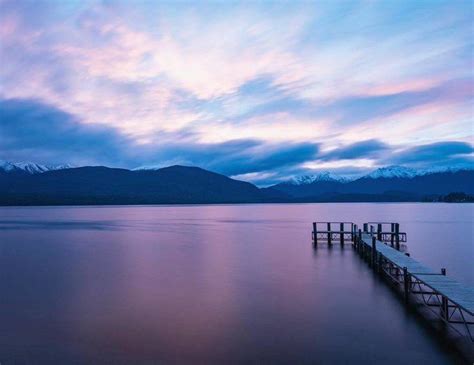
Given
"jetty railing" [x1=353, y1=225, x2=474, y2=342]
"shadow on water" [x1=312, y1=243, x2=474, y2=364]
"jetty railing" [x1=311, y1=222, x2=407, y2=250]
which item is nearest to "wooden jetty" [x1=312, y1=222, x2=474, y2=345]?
"jetty railing" [x1=353, y1=225, x2=474, y2=342]

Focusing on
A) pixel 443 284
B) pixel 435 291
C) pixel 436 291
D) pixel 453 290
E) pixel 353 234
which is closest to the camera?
pixel 453 290

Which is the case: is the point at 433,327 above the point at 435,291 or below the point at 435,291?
below

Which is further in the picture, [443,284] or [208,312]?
[208,312]

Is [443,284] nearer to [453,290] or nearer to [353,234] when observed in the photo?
[453,290]

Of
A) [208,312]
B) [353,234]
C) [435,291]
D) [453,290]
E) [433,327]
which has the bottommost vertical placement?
[208,312]

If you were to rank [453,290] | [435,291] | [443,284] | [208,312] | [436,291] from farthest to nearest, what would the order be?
[208,312]
[443,284]
[435,291]
[436,291]
[453,290]

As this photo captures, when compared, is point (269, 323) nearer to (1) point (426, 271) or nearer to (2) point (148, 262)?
(1) point (426, 271)

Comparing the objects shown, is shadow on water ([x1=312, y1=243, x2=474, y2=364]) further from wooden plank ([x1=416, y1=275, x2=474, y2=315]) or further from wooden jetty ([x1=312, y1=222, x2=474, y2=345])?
wooden plank ([x1=416, y1=275, x2=474, y2=315])

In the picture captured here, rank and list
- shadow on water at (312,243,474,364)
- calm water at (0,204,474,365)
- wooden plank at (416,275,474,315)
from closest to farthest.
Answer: shadow on water at (312,243,474,364)
wooden plank at (416,275,474,315)
calm water at (0,204,474,365)

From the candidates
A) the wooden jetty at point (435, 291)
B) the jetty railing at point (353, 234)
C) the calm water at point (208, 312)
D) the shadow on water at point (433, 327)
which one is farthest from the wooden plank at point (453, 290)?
the jetty railing at point (353, 234)

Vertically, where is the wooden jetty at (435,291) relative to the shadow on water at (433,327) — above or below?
above

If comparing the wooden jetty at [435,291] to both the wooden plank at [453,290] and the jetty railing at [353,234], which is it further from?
the jetty railing at [353,234]

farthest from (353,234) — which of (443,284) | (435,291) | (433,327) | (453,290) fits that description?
(453,290)

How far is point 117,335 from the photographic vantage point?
13117 mm
